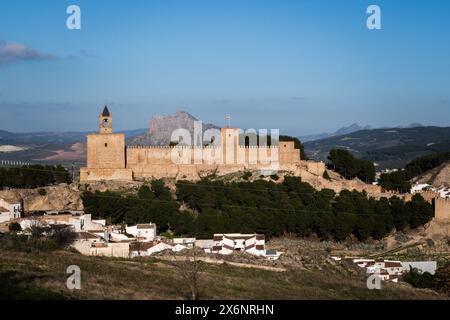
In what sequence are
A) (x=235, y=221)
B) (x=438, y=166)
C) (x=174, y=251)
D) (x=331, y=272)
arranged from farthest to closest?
(x=438, y=166), (x=235, y=221), (x=174, y=251), (x=331, y=272)

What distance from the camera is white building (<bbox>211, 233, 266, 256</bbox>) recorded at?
98.3 feet

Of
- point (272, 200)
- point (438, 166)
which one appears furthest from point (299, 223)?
point (438, 166)

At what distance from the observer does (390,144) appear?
164 metres

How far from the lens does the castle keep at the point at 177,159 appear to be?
141ft

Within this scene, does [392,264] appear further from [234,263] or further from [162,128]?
[162,128]

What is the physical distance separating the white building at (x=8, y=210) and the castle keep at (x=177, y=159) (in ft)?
21.3

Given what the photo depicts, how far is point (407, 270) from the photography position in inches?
1198

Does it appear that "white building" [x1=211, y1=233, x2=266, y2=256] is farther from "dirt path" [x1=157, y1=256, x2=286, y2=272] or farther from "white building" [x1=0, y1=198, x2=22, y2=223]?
"white building" [x1=0, y1=198, x2=22, y2=223]

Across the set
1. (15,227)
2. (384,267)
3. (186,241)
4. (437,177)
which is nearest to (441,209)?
(384,267)

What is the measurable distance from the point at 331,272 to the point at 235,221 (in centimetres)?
1124

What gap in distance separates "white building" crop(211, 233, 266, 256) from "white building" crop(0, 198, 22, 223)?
32.1ft

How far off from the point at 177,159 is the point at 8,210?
12.3 meters

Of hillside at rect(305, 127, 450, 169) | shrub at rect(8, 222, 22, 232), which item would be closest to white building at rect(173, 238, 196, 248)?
shrub at rect(8, 222, 22, 232)
